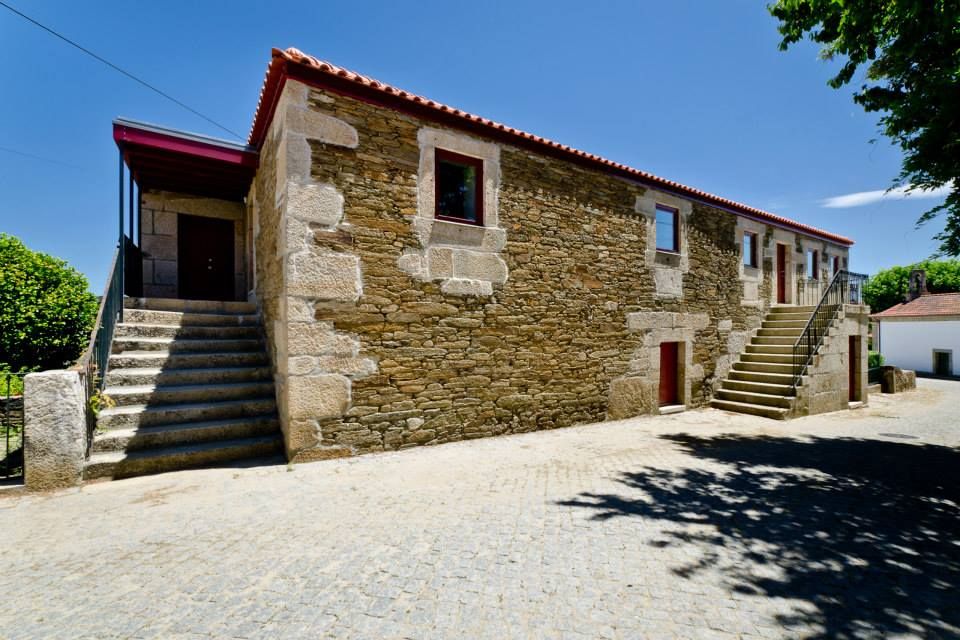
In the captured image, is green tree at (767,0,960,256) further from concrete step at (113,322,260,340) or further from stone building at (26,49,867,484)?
concrete step at (113,322,260,340)

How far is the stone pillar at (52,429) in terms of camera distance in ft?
13.2

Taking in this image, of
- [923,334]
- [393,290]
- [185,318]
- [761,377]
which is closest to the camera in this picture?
[393,290]

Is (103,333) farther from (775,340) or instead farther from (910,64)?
(775,340)

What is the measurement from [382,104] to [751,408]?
966cm

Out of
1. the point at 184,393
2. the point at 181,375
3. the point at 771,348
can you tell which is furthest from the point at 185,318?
the point at 771,348

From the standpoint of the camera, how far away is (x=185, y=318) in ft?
21.6

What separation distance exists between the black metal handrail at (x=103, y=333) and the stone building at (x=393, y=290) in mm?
232

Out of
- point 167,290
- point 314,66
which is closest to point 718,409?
point 314,66

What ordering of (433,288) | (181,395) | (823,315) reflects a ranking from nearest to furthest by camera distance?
(181,395)
(433,288)
(823,315)

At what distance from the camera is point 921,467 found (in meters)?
5.48

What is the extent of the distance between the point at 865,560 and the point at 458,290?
16.9 ft

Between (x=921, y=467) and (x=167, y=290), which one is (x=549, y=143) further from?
(x=167, y=290)

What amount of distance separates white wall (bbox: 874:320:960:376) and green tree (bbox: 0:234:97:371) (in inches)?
1403

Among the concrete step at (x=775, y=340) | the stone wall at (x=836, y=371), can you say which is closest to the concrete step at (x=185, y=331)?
the stone wall at (x=836, y=371)
